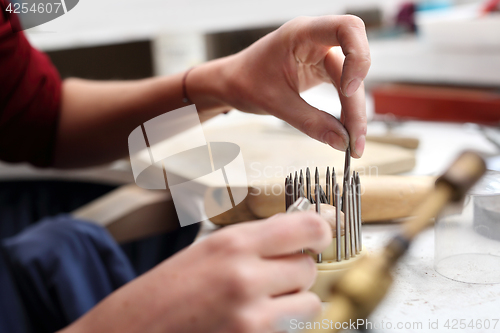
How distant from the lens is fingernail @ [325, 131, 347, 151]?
10.1 inches

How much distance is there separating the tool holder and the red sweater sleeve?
0.97ft

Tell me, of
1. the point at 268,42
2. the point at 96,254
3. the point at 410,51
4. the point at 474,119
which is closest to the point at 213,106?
the point at 268,42

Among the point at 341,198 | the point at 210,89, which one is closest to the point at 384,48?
the point at 210,89

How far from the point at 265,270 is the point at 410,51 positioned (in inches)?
29.0

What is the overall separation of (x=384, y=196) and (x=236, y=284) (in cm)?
20

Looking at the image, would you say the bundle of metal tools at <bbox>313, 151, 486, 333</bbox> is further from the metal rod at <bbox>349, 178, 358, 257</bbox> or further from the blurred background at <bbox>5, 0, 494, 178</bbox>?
the blurred background at <bbox>5, 0, 494, 178</bbox>

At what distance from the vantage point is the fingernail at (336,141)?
0.26m

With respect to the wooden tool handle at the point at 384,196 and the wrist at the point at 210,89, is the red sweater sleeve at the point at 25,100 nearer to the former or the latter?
the wrist at the point at 210,89

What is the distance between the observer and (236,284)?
154 millimetres

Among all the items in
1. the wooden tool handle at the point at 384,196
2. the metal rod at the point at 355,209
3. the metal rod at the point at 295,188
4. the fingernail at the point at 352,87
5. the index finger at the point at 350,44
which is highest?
the index finger at the point at 350,44

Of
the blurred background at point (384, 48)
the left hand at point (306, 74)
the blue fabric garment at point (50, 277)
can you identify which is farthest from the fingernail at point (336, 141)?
the blue fabric garment at point (50, 277)

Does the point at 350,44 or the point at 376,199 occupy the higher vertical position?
the point at 350,44

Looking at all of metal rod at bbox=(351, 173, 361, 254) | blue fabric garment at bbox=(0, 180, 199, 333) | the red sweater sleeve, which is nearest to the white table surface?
metal rod at bbox=(351, 173, 361, 254)

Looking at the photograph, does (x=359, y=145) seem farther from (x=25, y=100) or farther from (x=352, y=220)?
(x=25, y=100)
